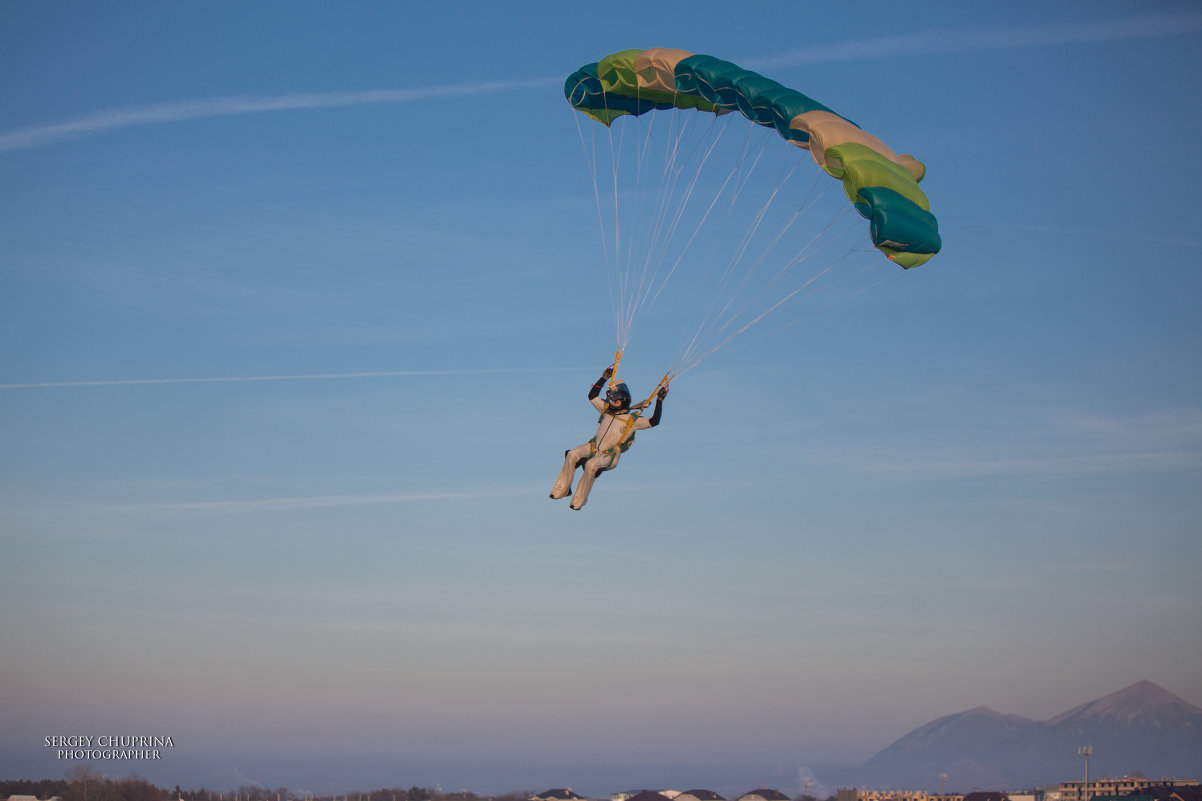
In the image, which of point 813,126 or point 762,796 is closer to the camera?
point 813,126

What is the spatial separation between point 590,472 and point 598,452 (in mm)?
374

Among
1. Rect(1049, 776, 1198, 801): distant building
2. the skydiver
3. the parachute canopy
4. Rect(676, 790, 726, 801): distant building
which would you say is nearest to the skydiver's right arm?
the skydiver

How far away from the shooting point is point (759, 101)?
69.0 feet

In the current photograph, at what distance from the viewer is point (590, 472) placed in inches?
819

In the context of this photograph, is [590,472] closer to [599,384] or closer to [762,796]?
[599,384]

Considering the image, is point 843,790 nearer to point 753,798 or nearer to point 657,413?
point 753,798

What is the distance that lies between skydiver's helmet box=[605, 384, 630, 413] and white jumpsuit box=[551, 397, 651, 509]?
11cm

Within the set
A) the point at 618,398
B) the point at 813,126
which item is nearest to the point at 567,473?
the point at 618,398

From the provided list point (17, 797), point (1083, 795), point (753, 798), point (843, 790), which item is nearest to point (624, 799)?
point (753, 798)

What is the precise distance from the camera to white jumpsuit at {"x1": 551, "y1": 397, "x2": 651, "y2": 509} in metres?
20.5

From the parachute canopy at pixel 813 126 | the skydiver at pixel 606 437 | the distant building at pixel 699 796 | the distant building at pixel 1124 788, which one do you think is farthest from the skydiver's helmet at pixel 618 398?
the distant building at pixel 699 796

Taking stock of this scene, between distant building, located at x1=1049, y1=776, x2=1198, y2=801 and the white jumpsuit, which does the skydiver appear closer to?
the white jumpsuit

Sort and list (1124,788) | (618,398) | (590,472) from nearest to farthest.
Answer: (618,398), (590,472), (1124,788)

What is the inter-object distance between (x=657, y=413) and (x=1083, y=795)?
6820 centimetres
